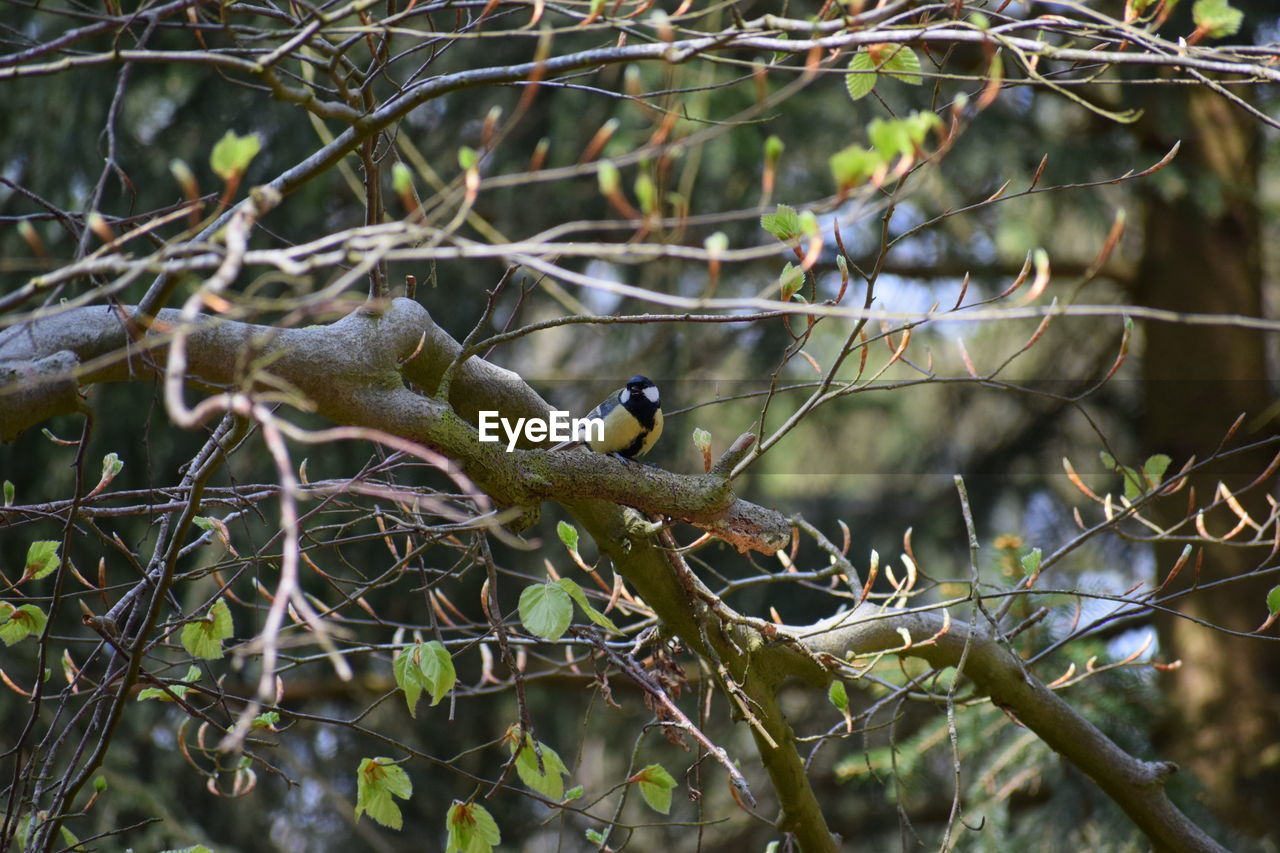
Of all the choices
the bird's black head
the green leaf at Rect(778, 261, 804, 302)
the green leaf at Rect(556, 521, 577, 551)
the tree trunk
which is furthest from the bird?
the tree trunk

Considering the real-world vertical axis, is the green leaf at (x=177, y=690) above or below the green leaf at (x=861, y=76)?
below

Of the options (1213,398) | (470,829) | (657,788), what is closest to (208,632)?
(470,829)

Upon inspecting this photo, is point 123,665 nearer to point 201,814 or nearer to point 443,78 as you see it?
point 443,78

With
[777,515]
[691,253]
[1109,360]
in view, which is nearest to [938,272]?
[1109,360]

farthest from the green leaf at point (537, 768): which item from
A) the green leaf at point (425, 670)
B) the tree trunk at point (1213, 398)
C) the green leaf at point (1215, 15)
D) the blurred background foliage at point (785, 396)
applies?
the tree trunk at point (1213, 398)

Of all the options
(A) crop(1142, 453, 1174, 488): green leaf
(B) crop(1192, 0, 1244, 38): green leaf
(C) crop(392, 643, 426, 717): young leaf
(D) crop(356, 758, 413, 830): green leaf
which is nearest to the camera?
(B) crop(1192, 0, 1244, 38): green leaf

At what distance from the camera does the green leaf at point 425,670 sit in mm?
1658

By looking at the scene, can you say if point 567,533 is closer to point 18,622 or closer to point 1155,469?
point 18,622

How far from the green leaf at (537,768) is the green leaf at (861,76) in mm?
1154

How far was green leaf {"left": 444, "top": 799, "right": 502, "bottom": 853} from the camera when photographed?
179 centimetres

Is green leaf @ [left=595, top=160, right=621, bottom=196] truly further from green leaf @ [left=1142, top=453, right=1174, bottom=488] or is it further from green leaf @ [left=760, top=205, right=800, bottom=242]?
green leaf @ [left=1142, top=453, right=1174, bottom=488]

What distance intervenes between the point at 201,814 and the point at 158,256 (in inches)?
178

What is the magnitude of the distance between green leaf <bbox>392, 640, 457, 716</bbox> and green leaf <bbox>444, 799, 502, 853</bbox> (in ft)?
0.73

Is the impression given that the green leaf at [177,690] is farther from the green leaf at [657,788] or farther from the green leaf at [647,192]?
the green leaf at [647,192]
